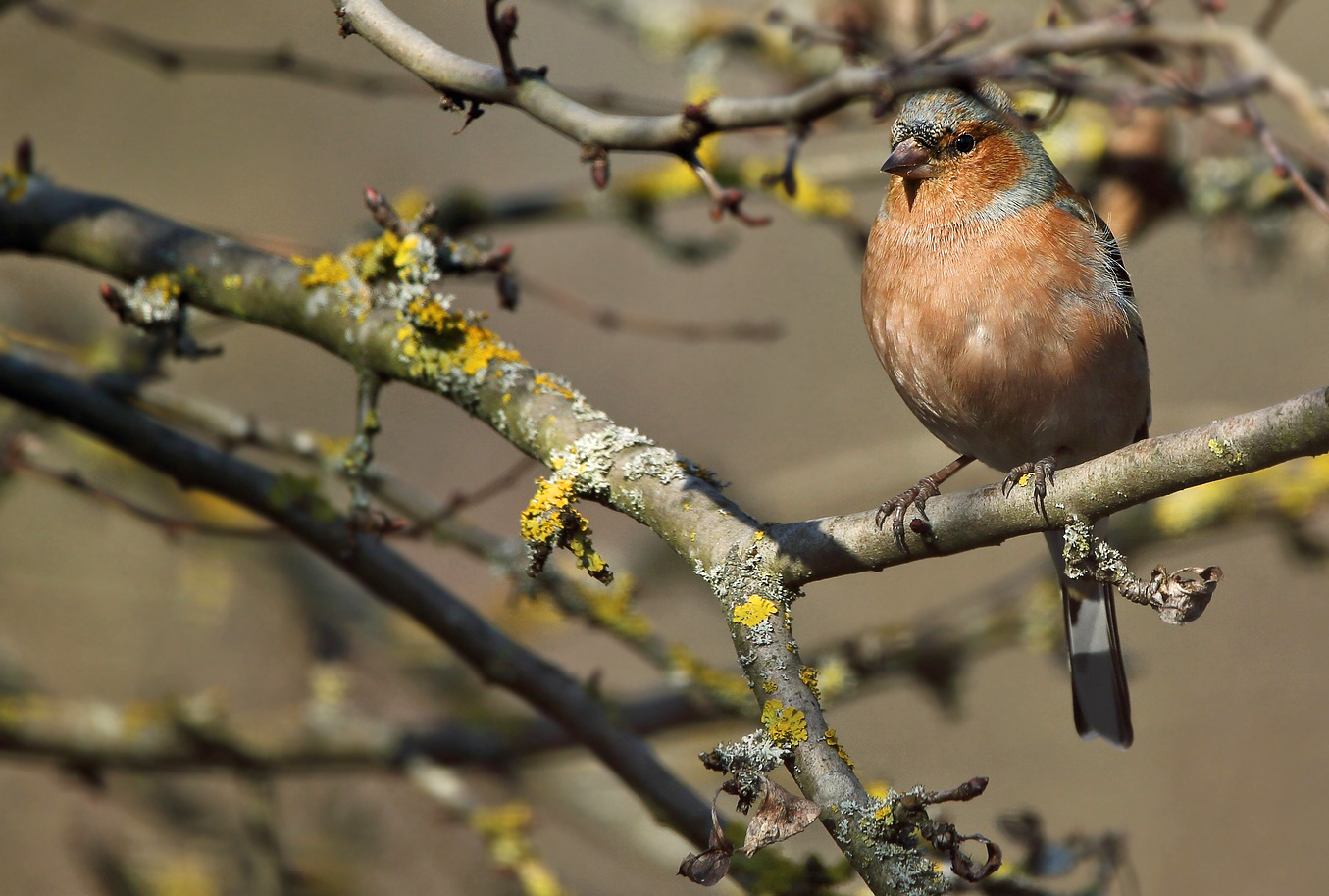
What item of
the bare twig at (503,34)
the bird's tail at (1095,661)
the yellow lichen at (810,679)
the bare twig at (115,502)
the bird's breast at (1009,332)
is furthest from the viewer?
the bird's tail at (1095,661)

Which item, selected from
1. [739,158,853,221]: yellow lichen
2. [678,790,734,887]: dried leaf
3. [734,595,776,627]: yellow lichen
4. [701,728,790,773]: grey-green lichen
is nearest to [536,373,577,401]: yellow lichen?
[734,595,776,627]: yellow lichen

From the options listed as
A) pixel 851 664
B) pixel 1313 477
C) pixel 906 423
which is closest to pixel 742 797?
pixel 851 664

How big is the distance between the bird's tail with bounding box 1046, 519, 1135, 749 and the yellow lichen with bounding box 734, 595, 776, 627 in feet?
5.88

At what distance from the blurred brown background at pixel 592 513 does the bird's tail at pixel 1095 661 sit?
Answer: 1.52ft

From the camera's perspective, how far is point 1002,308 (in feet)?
10.3

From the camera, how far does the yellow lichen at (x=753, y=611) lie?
214 cm

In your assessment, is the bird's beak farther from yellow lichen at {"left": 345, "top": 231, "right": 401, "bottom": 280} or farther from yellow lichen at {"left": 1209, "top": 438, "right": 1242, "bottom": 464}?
yellow lichen at {"left": 1209, "top": 438, "right": 1242, "bottom": 464}

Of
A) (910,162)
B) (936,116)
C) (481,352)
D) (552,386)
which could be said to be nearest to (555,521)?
(552,386)

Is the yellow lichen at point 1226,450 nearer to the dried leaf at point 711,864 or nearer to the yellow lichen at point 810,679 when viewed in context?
the yellow lichen at point 810,679

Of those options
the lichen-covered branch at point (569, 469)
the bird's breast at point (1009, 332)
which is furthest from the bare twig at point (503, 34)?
the bird's breast at point (1009, 332)

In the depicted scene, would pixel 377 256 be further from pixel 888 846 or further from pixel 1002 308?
pixel 888 846

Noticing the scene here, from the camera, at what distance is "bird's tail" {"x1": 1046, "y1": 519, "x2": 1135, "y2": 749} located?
3.67 meters

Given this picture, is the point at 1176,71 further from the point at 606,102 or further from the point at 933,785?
the point at 933,785

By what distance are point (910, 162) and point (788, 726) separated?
204 cm
